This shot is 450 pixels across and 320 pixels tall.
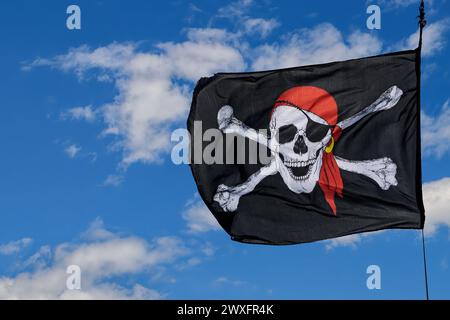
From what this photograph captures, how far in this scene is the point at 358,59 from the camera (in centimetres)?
2050

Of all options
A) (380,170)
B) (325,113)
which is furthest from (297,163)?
(380,170)

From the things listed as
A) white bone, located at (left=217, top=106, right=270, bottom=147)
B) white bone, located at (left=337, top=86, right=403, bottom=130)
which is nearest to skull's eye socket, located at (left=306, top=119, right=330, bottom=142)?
white bone, located at (left=337, top=86, right=403, bottom=130)

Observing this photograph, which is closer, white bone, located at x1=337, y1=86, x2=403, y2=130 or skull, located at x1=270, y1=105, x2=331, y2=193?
white bone, located at x1=337, y1=86, x2=403, y2=130

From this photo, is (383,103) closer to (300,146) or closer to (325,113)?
(325,113)

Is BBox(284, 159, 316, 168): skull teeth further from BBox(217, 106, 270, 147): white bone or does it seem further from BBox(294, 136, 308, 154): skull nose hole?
BBox(217, 106, 270, 147): white bone

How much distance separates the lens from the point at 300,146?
2072 cm

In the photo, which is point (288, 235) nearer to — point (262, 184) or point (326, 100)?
point (262, 184)

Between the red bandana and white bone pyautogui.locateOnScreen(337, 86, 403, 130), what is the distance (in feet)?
1.30

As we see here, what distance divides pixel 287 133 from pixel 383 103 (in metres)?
2.39

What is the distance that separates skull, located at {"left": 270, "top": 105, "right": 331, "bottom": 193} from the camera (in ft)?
66.9

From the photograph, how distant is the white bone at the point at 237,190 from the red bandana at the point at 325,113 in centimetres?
126

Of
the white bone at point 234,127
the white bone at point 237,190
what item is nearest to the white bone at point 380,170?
the white bone at point 237,190
